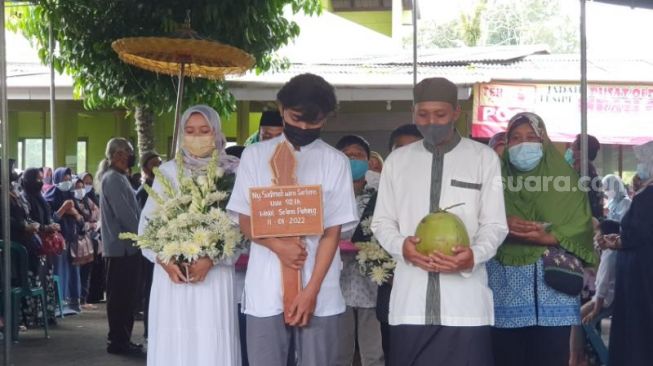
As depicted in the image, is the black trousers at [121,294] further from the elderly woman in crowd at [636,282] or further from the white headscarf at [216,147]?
the elderly woman in crowd at [636,282]

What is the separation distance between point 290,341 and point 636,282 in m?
2.92

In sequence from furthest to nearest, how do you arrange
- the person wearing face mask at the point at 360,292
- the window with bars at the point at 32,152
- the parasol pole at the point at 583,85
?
the window with bars at the point at 32,152
the parasol pole at the point at 583,85
the person wearing face mask at the point at 360,292

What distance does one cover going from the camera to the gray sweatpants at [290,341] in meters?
3.77

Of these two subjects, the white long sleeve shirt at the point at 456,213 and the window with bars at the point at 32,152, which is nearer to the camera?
the white long sleeve shirt at the point at 456,213

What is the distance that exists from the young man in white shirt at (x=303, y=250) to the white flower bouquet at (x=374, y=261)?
0.95 metres

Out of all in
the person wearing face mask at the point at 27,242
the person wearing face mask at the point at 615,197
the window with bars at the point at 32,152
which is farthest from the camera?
the window with bars at the point at 32,152

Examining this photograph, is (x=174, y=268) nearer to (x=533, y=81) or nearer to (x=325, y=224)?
(x=325, y=224)

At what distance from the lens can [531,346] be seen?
4.64m

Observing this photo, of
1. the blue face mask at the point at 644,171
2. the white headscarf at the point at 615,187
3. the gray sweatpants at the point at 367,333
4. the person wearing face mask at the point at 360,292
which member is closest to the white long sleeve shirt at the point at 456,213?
the person wearing face mask at the point at 360,292

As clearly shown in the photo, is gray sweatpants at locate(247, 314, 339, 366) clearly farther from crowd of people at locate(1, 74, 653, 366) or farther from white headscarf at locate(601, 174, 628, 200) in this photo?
white headscarf at locate(601, 174, 628, 200)

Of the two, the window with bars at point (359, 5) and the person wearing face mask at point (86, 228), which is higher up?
the window with bars at point (359, 5)

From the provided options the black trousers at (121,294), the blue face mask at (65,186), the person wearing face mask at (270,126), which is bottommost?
the black trousers at (121,294)

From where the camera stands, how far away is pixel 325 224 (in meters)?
3.83

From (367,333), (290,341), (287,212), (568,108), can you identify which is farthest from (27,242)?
(568,108)
